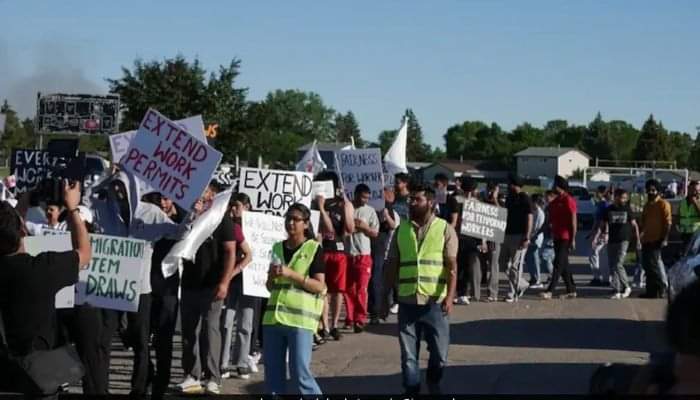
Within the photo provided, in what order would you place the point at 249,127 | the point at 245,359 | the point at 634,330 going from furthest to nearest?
the point at 249,127 → the point at 634,330 → the point at 245,359

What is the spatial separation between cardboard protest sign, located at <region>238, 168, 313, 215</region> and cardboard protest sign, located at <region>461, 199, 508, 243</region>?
4.50 metres

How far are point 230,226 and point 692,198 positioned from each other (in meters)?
9.27

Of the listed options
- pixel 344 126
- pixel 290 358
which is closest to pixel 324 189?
pixel 290 358

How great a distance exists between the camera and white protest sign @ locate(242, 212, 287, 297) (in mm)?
11008

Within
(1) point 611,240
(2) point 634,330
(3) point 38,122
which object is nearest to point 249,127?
(3) point 38,122

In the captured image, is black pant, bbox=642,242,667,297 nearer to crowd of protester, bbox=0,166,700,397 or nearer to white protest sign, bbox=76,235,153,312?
crowd of protester, bbox=0,166,700,397

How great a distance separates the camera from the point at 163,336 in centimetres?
949

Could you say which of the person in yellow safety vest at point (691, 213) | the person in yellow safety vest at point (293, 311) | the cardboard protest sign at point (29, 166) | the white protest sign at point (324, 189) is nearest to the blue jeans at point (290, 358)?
the person in yellow safety vest at point (293, 311)

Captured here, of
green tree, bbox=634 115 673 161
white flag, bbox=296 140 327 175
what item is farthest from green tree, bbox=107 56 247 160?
green tree, bbox=634 115 673 161

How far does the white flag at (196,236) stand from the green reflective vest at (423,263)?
4.98ft

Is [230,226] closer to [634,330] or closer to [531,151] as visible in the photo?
[634,330]

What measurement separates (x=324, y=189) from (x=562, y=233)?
452 centimetres

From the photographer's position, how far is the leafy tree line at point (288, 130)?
47.2 meters

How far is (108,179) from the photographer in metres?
10.3
